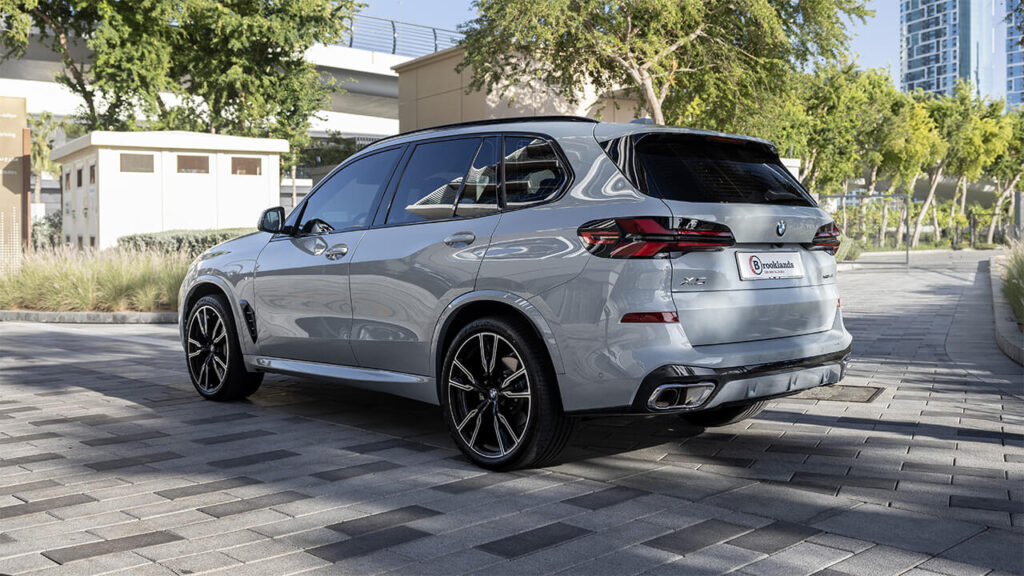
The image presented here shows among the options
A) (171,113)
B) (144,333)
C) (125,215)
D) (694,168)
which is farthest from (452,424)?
(171,113)

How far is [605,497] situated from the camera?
4.54 meters

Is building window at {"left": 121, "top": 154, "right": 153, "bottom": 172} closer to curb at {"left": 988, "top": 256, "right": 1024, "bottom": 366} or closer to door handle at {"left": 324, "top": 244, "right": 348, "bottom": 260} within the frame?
curb at {"left": 988, "top": 256, "right": 1024, "bottom": 366}

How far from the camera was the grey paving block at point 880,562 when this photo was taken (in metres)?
3.47

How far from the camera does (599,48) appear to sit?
27188 mm

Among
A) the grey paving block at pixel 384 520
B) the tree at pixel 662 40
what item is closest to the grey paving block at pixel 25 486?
the grey paving block at pixel 384 520

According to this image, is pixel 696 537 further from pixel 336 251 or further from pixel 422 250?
Result: pixel 336 251

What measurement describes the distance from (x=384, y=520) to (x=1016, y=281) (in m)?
11.6

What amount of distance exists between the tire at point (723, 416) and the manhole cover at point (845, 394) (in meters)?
1.12

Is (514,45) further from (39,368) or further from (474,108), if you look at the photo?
(39,368)

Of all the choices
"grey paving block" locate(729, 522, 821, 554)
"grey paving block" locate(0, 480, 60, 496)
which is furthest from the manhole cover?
"grey paving block" locate(0, 480, 60, 496)

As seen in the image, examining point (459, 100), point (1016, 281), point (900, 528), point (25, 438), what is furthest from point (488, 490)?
point (459, 100)

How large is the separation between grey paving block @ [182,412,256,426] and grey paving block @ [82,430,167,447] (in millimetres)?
344

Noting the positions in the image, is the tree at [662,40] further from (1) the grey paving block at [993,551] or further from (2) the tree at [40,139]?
(2) the tree at [40,139]

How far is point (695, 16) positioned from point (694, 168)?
22.7 m
